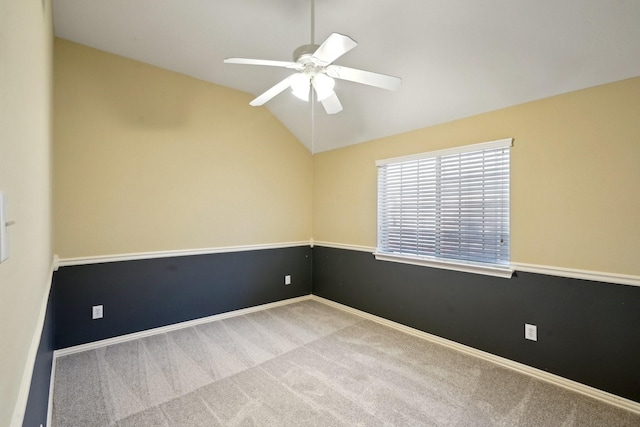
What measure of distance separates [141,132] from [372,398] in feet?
10.4

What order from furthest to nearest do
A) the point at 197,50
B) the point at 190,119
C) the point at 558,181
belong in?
the point at 190,119 → the point at 197,50 → the point at 558,181

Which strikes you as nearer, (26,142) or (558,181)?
(26,142)

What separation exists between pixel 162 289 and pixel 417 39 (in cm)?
334

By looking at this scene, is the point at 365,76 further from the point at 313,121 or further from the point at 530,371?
the point at 530,371

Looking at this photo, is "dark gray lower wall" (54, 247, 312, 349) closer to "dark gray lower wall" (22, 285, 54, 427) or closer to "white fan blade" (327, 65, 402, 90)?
"dark gray lower wall" (22, 285, 54, 427)

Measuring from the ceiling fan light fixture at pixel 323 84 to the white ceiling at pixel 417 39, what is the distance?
0.62 meters

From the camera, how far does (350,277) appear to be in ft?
12.5

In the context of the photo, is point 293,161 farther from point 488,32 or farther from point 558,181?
point 558,181

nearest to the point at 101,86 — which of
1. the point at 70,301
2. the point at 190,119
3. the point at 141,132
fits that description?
the point at 141,132

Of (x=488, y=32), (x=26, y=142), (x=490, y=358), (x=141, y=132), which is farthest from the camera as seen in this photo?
(x=141, y=132)

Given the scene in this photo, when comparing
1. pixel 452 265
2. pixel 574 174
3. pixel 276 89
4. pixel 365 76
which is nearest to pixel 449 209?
pixel 452 265

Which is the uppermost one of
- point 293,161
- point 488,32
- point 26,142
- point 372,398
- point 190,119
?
point 488,32

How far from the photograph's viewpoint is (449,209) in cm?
287

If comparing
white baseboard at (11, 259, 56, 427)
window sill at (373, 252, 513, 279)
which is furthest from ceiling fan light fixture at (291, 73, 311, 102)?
window sill at (373, 252, 513, 279)
